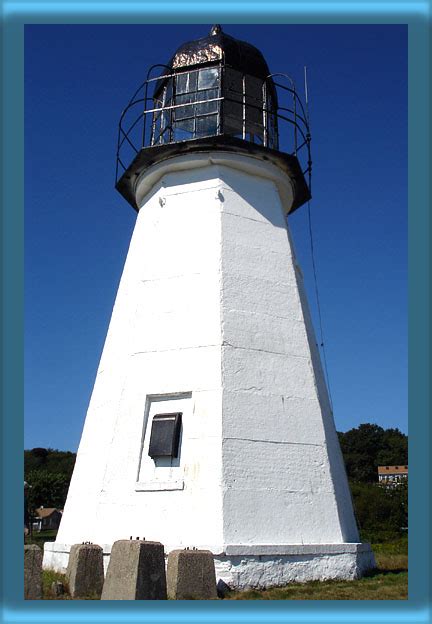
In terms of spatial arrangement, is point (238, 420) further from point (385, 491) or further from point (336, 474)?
point (385, 491)

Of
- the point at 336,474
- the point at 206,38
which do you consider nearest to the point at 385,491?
the point at 336,474

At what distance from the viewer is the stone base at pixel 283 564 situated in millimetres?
8727

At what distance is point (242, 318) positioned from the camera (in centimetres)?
1083

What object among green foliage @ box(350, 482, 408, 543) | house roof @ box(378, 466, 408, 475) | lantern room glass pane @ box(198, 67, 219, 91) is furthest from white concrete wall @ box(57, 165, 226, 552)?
house roof @ box(378, 466, 408, 475)

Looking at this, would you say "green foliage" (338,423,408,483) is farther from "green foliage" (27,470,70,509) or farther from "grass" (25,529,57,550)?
"grass" (25,529,57,550)

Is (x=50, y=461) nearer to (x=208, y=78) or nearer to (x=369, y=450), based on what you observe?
(x=369, y=450)

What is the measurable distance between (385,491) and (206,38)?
24.8 m

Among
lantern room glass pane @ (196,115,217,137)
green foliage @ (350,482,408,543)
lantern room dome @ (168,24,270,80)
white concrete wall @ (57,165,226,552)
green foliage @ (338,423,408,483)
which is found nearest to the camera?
white concrete wall @ (57,165,226,552)

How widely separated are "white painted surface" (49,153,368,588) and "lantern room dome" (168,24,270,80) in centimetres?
281

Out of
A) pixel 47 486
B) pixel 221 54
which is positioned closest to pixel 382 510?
pixel 221 54

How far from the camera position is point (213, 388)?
10086 millimetres

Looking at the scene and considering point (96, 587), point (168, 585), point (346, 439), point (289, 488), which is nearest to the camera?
point (168, 585)

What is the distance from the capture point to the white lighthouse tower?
9.44m

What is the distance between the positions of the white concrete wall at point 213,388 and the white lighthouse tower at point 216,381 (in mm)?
25
